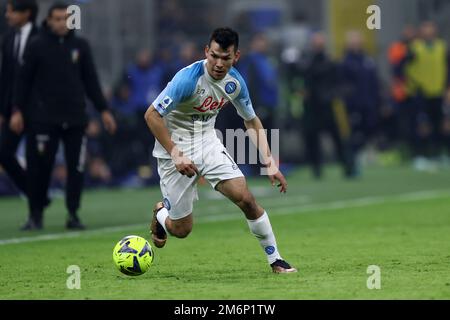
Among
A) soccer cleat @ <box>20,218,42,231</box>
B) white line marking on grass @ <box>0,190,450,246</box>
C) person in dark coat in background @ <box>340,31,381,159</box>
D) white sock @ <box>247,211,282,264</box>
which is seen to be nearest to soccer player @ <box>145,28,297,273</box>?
white sock @ <box>247,211,282,264</box>

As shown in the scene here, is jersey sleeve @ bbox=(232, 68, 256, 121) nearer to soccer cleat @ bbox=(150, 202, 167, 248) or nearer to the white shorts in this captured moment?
the white shorts

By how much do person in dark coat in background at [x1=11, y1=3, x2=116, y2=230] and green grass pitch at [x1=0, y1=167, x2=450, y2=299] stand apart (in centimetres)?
60

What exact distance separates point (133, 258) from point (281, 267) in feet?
3.69

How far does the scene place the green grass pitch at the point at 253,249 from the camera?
8.89m

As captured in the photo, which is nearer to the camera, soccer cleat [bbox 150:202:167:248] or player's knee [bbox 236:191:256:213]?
player's knee [bbox 236:191:256:213]

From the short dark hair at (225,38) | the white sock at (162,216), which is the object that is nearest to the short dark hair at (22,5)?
the white sock at (162,216)

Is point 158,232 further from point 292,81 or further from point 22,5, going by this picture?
point 292,81

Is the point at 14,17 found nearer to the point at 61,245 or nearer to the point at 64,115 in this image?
the point at 64,115

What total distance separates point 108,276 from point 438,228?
4.94 meters

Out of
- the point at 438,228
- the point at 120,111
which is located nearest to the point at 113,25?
the point at 120,111

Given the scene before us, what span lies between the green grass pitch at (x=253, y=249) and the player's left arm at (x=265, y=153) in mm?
717

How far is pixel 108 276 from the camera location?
984 centimetres

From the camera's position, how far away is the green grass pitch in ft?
29.2

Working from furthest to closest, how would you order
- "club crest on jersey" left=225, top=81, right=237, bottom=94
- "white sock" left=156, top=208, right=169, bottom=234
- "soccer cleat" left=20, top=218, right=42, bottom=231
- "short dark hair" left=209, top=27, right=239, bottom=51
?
"soccer cleat" left=20, top=218, right=42, bottom=231 → "white sock" left=156, top=208, right=169, bottom=234 → "club crest on jersey" left=225, top=81, right=237, bottom=94 → "short dark hair" left=209, top=27, right=239, bottom=51
